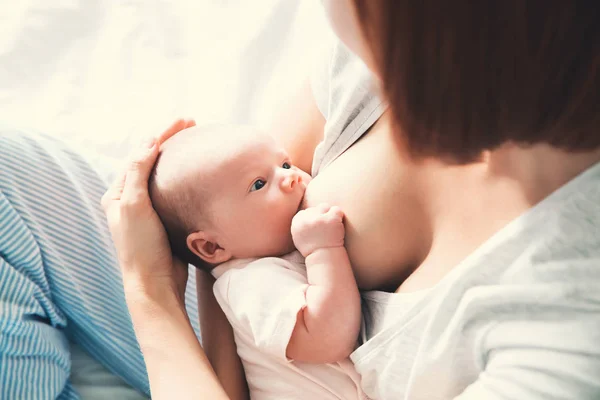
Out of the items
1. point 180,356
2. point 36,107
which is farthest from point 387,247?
point 36,107

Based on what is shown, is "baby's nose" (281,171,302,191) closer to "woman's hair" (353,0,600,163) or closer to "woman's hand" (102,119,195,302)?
"woman's hand" (102,119,195,302)

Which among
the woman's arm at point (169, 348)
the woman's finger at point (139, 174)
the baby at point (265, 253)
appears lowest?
the woman's arm at point (169, 348)

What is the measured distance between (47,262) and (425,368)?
61 cm

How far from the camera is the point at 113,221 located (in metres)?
0.91

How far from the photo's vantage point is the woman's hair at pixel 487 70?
0.41 m

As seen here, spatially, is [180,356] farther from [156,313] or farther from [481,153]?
[481,153]

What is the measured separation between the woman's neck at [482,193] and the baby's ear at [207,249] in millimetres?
278

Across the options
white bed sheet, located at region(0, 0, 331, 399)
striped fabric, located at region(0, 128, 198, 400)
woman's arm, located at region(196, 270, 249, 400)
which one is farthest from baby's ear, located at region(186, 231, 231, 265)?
white bed sheet, located at region(0, 0, 331, 399)

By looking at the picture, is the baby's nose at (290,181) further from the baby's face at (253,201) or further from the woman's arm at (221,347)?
the woman's arm at (221,347)

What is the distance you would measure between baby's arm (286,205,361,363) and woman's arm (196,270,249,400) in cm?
18

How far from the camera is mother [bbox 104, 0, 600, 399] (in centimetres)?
44

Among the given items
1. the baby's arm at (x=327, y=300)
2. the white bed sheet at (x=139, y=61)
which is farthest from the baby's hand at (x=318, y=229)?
the white bed sheet at (x=139, y=61)

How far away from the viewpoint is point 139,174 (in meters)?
0.87

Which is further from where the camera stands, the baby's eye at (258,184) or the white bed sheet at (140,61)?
the white bed sheet at (140,61)
